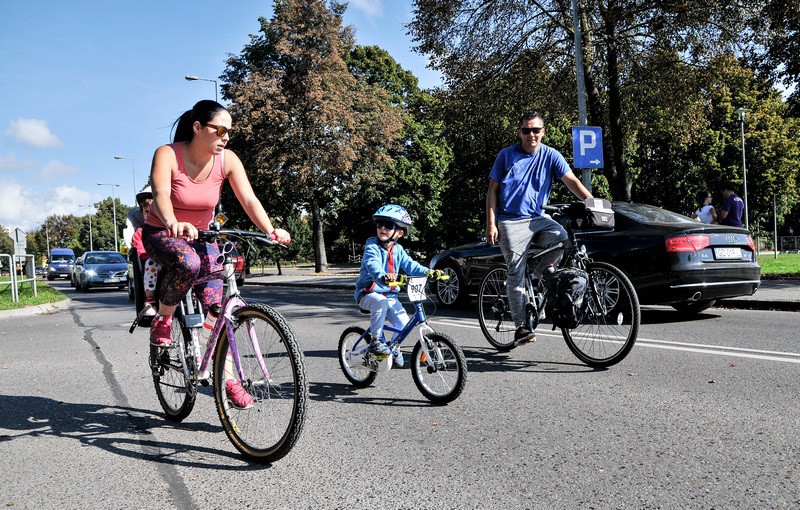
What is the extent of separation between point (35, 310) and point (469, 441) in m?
13.9

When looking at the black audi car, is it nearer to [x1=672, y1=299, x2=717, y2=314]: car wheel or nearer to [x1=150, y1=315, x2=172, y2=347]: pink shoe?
[x1=672, y1=299, x2=717, y2=314]: car wheel

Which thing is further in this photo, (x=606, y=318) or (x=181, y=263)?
(x=606, y=318)

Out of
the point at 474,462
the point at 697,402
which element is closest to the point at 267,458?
the point at 474,462

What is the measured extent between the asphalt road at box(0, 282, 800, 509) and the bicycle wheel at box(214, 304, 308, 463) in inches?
5.3

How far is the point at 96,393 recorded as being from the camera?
16.4 feet

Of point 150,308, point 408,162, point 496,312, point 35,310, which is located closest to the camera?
point 150,308

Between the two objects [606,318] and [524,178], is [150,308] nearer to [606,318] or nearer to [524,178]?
[524,178]

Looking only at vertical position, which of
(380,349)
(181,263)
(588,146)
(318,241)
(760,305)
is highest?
(588,146)

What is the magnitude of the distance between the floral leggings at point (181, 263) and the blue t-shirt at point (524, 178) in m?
2.88

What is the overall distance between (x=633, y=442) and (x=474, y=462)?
2.84 feet

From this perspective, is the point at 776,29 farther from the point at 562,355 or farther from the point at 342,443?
the point at 342,443

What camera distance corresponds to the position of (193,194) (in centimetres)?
366

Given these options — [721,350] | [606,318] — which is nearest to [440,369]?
[606,318]

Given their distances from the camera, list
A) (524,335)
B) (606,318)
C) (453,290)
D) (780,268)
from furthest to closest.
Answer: (780,268) < (453,290) < (524,335) < (606,318)
